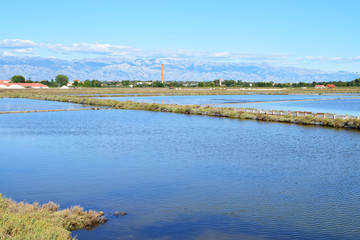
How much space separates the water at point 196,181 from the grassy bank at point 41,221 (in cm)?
37

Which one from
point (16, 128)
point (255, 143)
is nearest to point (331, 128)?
point (255, 143)

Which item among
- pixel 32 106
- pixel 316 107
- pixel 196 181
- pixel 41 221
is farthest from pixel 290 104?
pixel 41 221

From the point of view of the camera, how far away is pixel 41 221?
9.22 metres

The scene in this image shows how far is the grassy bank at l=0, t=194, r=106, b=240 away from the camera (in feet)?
→ 27.7

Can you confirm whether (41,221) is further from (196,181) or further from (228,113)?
(228,113)

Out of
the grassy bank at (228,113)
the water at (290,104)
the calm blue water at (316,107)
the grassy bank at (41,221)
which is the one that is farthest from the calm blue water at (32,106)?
the grassy bank at (41,221)

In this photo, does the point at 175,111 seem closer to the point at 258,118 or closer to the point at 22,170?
the point at 258,118

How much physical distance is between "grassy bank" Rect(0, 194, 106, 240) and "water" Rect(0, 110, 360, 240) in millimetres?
366

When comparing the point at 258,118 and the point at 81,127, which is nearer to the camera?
the point at 81,127

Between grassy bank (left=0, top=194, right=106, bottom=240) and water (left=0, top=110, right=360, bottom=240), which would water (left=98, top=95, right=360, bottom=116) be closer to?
water (left=0, top=110, right=360, bottom=240)

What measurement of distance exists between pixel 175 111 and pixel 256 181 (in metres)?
39.2

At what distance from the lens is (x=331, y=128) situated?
1465 inches

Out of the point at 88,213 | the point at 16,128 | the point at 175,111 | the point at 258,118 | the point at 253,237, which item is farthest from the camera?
the point at 175,111

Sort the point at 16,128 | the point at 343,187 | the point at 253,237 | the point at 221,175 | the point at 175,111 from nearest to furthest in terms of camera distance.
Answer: the point at 253,237, the point at 343,187, the point at 221,175, the point at 16,128, the point at 175,111
